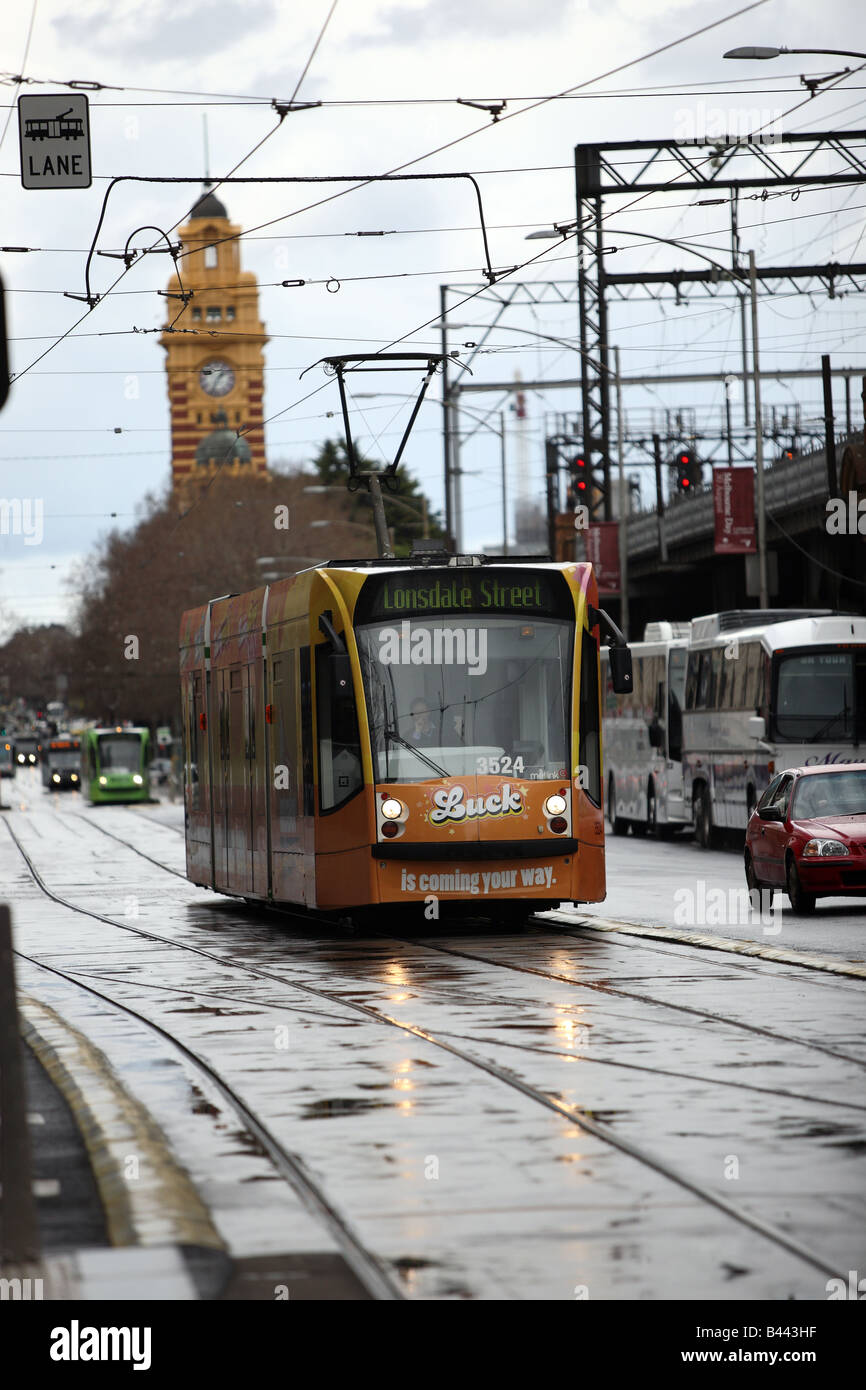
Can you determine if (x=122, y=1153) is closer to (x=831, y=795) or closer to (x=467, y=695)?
(x=467, y=695)

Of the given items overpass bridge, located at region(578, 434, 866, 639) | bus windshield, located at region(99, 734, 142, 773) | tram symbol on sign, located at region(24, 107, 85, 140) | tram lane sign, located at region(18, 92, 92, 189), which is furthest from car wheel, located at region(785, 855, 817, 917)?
bus windshield, located at region(99, 734, 142, 773)

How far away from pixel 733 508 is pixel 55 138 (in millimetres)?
30431

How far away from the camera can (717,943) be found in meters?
18.3

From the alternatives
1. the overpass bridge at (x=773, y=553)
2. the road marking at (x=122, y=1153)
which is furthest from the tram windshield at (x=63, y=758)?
the road marking at (x=122, y=1153)

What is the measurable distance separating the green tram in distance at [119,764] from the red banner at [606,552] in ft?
92.4

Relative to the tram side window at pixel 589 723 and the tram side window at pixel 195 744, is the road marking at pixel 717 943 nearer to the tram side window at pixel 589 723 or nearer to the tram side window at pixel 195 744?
the tram side window at pixel 589 723

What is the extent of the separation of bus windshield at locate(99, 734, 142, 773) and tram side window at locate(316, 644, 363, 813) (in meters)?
64.1

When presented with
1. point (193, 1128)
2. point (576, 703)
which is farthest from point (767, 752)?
point (193, 1128)

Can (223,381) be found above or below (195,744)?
above

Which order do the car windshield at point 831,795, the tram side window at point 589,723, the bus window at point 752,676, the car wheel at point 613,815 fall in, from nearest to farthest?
the tram side window at point 589,723, the car windshield at point 831,795, the bus window at point 752,676, the car wheel at point 613,815

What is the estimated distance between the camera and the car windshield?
22906mm

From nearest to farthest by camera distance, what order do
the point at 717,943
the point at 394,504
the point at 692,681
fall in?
the point at 717,943 → the point at 692,681 → the point at 394,504

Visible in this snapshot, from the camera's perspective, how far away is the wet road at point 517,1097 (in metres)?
6.93

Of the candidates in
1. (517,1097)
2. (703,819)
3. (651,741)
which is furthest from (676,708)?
(517,1097)
